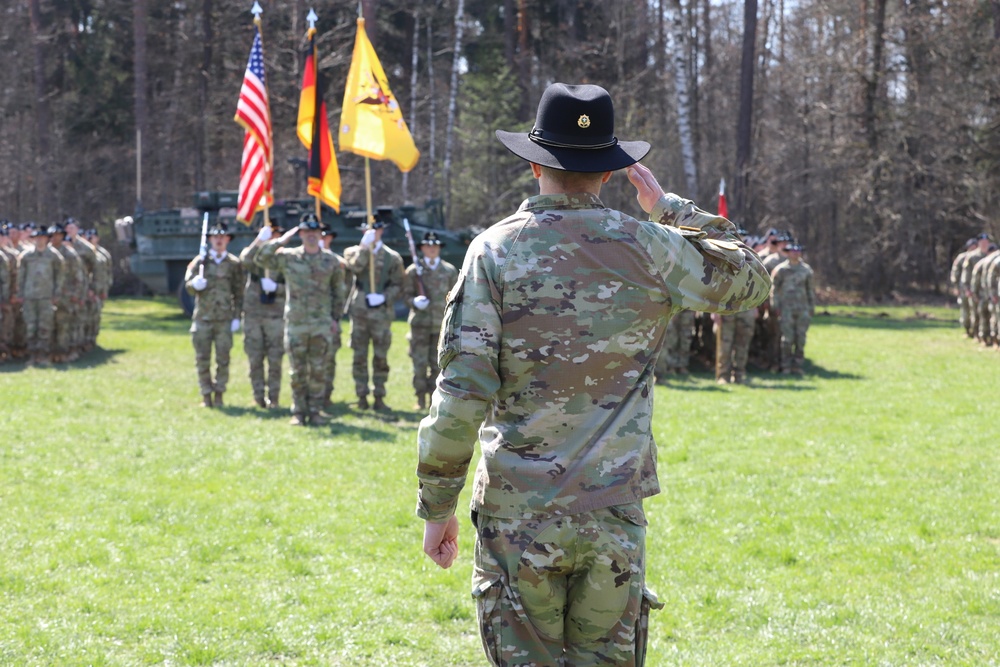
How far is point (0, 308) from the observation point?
53.3ft

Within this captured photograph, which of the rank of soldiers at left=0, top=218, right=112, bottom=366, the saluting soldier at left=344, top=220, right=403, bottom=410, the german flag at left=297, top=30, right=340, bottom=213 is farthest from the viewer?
the rank of soldiers at left=0, top=218, right=112, bottom=366

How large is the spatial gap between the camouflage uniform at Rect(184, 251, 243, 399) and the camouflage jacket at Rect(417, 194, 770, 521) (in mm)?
10143

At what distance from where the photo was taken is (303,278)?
36.2ft

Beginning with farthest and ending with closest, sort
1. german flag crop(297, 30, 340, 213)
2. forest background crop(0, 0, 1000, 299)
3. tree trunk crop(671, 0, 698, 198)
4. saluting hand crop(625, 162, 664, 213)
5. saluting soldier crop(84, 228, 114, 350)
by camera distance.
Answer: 1. forest background crop(0, 0, 1000, 299)
2. tree trunk crop(671, 0, 698, 198)
3. saluting soldier crop(84, 228, 114, 350)
4. german flag crop(297, 30, 340, 213)
5. saluting hand crop(625, 162, 664, 213)

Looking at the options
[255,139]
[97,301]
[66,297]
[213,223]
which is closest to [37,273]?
[66,297]

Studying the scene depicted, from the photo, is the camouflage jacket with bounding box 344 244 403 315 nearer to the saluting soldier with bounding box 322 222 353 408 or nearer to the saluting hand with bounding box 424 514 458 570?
the saluting soldier with bounding box 322 222 353 408

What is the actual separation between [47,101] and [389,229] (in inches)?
708

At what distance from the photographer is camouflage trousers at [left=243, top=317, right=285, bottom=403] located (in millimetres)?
12422

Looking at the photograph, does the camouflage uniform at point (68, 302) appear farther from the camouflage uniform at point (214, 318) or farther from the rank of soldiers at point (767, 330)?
the rank of soldiers at point (767, 330)

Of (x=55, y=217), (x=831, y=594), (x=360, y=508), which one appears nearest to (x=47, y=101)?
(x=55, y=217)

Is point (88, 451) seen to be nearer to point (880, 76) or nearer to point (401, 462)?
point (401, 462)

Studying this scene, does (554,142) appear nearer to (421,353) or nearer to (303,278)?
(303,278)

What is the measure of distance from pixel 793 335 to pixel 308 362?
7978 mm

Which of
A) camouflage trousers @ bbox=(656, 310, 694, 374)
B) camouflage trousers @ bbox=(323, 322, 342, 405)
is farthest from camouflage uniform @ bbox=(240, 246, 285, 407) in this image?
camouflage trousers @ bbox=(656, 310, 694, 374)
